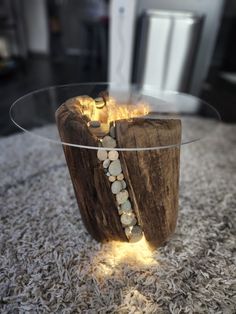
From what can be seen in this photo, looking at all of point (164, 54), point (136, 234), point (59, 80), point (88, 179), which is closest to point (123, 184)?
point (88, 179)

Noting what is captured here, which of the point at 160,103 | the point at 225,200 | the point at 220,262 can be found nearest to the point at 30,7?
the point at 160,103

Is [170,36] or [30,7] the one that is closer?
[170,36]

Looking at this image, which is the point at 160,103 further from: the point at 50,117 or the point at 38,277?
the point at 38,277

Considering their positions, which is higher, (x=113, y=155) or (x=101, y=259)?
(x=113, y=155)

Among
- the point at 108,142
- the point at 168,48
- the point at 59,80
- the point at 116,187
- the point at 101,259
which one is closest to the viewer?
the point at 108,142

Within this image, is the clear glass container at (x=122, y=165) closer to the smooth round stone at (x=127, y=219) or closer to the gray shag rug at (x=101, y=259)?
the smooth round stone at (x=127, y=219)

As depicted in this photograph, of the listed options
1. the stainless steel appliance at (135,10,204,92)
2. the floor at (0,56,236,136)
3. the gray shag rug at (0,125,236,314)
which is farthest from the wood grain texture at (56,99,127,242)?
the stainless steel appliance at (135,10,204,92)

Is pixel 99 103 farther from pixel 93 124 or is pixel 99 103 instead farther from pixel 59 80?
pixel 59 80

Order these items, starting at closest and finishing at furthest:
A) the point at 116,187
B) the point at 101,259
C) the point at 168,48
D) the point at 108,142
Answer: the point at 108,142, the point at 116,187, the point at 101,259, the point at 168,48
